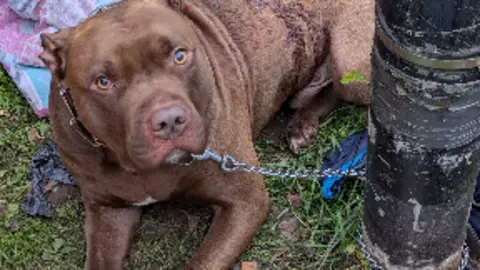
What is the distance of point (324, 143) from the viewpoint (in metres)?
4.56

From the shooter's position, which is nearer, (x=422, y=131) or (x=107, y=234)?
(x=422, y=131)

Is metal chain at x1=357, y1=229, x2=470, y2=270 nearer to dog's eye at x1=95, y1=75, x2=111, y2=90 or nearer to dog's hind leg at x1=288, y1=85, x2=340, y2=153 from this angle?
dog's hind leg at x1=288, y1=85, x2=340, y2=153

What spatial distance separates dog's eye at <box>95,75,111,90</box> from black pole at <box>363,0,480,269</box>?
1.06 meters

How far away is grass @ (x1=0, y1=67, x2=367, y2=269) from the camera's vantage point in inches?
156

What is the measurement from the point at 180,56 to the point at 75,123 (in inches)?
22.6

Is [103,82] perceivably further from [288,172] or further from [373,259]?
[373,259]

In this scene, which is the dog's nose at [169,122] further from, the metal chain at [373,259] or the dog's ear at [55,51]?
the metal chain at [373,259]

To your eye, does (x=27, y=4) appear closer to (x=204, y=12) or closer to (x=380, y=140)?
(x=204, y=12)

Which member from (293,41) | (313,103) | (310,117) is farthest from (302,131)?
(293,41)

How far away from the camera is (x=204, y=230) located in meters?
4.15

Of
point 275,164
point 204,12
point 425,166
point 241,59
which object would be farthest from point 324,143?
point 425,166

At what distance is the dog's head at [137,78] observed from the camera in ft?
10.1

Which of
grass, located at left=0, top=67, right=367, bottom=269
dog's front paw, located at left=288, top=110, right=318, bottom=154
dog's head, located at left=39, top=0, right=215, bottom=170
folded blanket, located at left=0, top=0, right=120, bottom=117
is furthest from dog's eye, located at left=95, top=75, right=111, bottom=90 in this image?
folded blanket, located at left=0, top=0, right=120, bottom=117

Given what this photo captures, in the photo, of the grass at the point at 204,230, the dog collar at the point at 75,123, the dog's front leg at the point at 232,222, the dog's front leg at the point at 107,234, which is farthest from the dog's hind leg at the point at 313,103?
the dog collar at the point at 75,123
